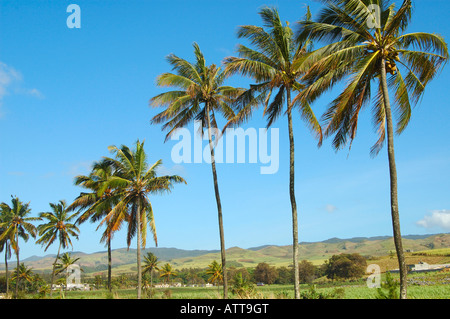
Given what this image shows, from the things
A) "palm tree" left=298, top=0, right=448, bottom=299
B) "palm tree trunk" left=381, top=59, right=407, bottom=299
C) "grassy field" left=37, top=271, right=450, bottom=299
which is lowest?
"grassy field" left=37, top=271, right=450, bottom=299

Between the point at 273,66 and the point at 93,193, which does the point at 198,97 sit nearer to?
the point at 273,66

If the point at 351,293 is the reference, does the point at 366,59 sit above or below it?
above

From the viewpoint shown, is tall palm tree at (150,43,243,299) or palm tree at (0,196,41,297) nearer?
tall palm tree at (150,43,243,299)

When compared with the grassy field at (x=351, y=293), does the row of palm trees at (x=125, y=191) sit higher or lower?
higher

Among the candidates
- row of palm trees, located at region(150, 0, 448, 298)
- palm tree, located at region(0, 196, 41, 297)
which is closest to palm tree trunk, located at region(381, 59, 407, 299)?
row of palm trees, located at region(150, 0, 448, 298)

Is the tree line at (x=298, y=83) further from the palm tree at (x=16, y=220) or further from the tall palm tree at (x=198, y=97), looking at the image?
the palm tree at (x=16, y=220)

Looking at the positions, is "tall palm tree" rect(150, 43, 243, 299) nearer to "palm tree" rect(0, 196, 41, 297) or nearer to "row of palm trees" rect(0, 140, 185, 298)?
"row of palm trees" rect(0, 140, 185, 298)

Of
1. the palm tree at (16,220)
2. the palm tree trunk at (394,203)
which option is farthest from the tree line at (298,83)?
the palm tree at (16,220)

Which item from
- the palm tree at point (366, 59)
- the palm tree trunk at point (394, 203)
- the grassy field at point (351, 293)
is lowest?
the grassy field at point (351, 293)

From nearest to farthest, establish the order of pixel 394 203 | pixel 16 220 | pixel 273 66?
pixel 394 203
pixel 273 66
pixel 16 220

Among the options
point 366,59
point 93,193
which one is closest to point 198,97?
point 366,59

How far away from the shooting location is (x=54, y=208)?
50531 millimetres
